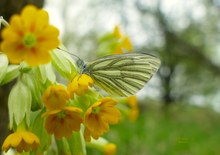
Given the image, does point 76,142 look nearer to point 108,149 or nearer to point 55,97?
point 55,97

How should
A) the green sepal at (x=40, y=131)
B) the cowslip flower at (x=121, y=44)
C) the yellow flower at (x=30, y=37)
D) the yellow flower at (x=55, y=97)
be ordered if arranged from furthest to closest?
1. the cowslip flower at (x=121, y=44)
2. the green sepal at (x=40, y=131)
3. the yellow flower at (x=55, y=97)
4. the yellow flower at (x=30, y=37)

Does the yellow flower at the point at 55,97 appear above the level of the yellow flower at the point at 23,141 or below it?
above

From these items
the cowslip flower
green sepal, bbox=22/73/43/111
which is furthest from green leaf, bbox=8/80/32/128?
the cowslip flower

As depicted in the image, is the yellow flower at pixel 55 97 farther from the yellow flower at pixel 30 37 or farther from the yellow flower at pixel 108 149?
the yellow flower at pixel 108 149

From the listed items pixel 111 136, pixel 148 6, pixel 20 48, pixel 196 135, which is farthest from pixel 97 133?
pixel 148 6

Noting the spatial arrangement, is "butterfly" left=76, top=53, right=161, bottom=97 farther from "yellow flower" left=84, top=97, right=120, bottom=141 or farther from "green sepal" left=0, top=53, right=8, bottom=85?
"green sepal" left=0, top=53, right=8, bottom=85

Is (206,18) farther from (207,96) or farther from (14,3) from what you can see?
(14,3)

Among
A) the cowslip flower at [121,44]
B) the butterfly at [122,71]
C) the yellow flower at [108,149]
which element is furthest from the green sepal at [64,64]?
the cowslip flower at [121,44]
